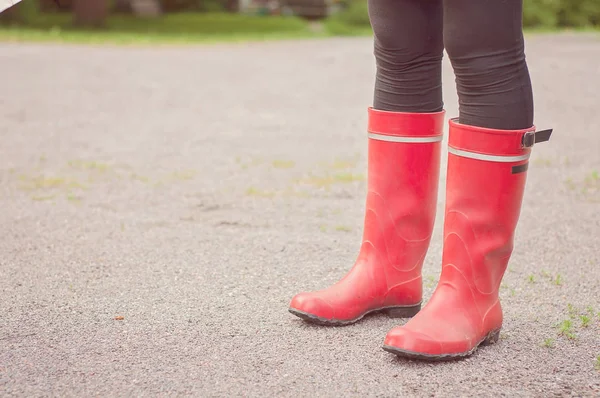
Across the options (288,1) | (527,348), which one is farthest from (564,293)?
(288,1)

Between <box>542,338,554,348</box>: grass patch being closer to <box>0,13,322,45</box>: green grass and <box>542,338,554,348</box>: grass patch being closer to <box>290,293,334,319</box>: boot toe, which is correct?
<box>290,293,334,319</box>: boot toe

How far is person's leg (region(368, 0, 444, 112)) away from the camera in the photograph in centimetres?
195

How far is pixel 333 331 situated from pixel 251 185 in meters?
2.06

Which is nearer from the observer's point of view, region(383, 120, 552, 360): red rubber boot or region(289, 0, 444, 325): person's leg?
region(383, 120, 552, 360): red rubber boot

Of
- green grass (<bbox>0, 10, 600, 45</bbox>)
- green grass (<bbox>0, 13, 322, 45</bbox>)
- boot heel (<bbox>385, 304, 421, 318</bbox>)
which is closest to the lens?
boot heel (<bbox>385, 304, 421, 318</bbox>)

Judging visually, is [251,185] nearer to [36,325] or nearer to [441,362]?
[36,325]

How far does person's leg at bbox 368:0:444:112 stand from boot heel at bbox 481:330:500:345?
23.5 inches

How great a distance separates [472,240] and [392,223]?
27 cm

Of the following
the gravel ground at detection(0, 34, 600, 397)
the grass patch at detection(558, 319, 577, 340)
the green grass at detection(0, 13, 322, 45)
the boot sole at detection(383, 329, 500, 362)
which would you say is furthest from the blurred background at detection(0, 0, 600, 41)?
the boot sole at detection(383, 329, 500, 362)

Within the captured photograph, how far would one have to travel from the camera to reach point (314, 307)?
6.72 ft

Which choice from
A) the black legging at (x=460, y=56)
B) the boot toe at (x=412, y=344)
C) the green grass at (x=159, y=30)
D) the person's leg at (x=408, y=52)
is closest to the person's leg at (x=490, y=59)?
the black legging at (x=460, y=56)

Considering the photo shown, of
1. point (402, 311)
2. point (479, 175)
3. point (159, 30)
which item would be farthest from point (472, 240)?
point (159, 30)

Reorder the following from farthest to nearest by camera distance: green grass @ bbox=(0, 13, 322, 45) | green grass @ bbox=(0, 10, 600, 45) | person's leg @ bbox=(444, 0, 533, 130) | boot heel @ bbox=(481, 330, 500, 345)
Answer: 1. green grass @ bbox=(0, 10, 600, 45)
2. green grass @ bbox=(0, 13, 322, 45)
3. boot heel @ bbox=(481, 330, 500, 345)
4. person's leg @ bbox=(444, 0, 533, 130)

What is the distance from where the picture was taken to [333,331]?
6.73ft
